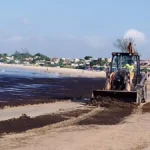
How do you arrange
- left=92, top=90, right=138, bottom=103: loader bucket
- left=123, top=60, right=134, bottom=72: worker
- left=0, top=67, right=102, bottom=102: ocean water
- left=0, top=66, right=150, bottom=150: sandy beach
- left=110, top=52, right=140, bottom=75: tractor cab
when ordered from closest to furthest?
left=0, top=66, right=150, bottom=150: sandy beach
left=92, top=90, right=138, bottom=103: loader bucket
left=123, top=60, right=134, bottom=72: worker
left=110, top=52, right=140, bottom=75: tractor cab
left=0, top=67, right=102, bottom=102: ocean water

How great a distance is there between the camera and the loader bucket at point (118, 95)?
21.8 meters

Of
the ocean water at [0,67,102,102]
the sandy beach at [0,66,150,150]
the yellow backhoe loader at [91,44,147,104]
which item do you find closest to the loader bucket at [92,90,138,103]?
the yellow backhoe loader at [91,44,147,104]

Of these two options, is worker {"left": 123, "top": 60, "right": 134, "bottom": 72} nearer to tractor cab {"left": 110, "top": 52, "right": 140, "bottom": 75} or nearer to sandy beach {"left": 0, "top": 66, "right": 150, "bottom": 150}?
tractor cab {"left": 110, "top": 52, "right": 140, "bottom": 75}

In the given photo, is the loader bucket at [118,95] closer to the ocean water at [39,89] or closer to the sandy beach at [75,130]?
the sandy beach at [75,130]

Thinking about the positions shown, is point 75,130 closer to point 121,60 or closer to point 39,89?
point 121,60

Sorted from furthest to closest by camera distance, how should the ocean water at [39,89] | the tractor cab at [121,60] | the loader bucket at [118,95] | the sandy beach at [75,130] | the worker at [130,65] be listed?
the ocean water at [39,89] → the tractor cab at [121,60] → the worker at [130,65] → the loader bucket at [118,95] → the sandy beach at [75,130]

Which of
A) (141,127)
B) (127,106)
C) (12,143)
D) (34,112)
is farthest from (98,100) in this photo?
(12,143)

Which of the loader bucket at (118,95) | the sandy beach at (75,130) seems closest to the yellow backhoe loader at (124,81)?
the loader bucket at (118,95)

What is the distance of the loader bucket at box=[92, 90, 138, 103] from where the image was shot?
21.8 meters

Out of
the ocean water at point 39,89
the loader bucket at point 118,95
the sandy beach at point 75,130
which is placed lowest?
the sandy beach at point 75,130

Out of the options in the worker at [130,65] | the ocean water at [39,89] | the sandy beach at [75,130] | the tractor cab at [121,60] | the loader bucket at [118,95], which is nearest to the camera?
the sandy beach at [75,130]

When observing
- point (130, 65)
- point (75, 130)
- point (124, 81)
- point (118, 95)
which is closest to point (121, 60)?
point (130, 65)

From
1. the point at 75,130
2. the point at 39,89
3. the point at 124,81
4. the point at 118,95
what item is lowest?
the point at 75,130

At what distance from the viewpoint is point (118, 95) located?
71.8 ft
